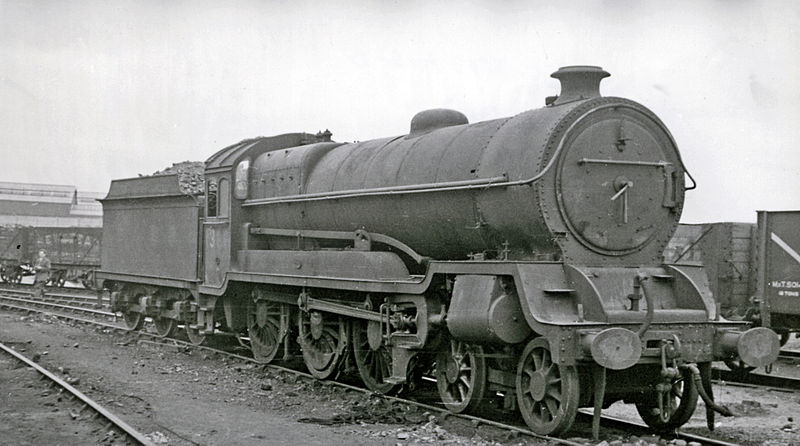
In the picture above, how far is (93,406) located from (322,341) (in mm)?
3364

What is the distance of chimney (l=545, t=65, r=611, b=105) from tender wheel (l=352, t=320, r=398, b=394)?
3.43 metres

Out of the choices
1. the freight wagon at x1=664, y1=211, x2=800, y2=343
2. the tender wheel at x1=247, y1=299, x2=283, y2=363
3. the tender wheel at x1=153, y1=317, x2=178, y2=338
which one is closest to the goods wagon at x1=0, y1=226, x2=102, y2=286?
the tender wheel at x1=153, y1=317, x2=178, y2=338

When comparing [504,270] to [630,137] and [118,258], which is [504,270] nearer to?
[630,137]

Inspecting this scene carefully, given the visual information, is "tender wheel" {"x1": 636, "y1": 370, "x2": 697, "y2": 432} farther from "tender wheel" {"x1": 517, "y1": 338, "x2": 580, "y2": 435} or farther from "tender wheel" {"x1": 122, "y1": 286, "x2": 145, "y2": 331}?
"tender wheel" {"x1": 122, "y1": 286, "x2": 145, "y2": 331}

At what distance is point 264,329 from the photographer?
41.0 ft

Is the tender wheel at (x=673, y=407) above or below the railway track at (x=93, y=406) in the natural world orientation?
above

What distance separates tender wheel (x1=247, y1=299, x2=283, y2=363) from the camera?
39.5 feet

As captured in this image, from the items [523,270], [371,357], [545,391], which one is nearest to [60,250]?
[371,357]

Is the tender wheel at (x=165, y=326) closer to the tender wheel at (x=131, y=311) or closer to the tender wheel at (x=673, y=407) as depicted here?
the tender wheel at (x=131, y=311)

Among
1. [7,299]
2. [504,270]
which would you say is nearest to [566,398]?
[504,270]

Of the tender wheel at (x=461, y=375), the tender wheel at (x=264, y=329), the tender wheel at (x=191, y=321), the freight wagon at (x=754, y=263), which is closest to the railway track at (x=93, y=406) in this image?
the tender wheel at (x=191, y=321)

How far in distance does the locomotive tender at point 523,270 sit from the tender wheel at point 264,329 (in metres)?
1.03

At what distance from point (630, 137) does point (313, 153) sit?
204 inches

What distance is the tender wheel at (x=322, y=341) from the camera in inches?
412
